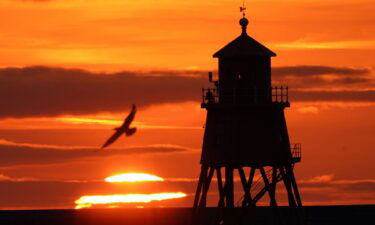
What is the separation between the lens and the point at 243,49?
88.6m

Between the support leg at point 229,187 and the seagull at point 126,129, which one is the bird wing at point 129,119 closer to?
the seagull at point 126,129

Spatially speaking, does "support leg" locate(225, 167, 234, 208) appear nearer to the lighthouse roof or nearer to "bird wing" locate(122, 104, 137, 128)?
the lighthouse roof

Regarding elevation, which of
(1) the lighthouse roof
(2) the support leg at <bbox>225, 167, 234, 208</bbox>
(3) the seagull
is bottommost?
(2) the support leg at <bbox>225, 167, 234, 208</bbox>

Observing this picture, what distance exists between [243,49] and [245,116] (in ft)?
12.5

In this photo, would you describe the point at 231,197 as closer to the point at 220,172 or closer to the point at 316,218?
the point at 220,172

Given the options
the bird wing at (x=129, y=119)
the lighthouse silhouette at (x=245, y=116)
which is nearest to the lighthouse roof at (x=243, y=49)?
the lighthouse silhouette at (x=245, y=116)

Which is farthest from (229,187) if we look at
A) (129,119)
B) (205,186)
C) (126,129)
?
(126,129)

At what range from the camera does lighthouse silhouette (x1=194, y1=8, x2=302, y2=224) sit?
88.4 meters

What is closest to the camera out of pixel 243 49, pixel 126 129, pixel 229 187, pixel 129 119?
pixel 126 129

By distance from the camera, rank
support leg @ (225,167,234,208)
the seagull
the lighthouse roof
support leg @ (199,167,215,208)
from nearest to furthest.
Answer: the seagull < the lighthouse roof < support leg @ (225,167,234,208) < support leg @ (199,167,215,208)

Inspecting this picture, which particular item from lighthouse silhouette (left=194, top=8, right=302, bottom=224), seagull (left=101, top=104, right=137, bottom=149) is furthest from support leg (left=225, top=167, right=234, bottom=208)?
seagull (left=101, top=104, right=137, bottom=149)

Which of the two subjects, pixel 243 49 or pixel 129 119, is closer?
pixel 129 119

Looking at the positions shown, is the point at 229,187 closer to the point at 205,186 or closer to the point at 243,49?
the point at 205,186

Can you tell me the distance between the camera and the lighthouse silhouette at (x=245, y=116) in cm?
8838
